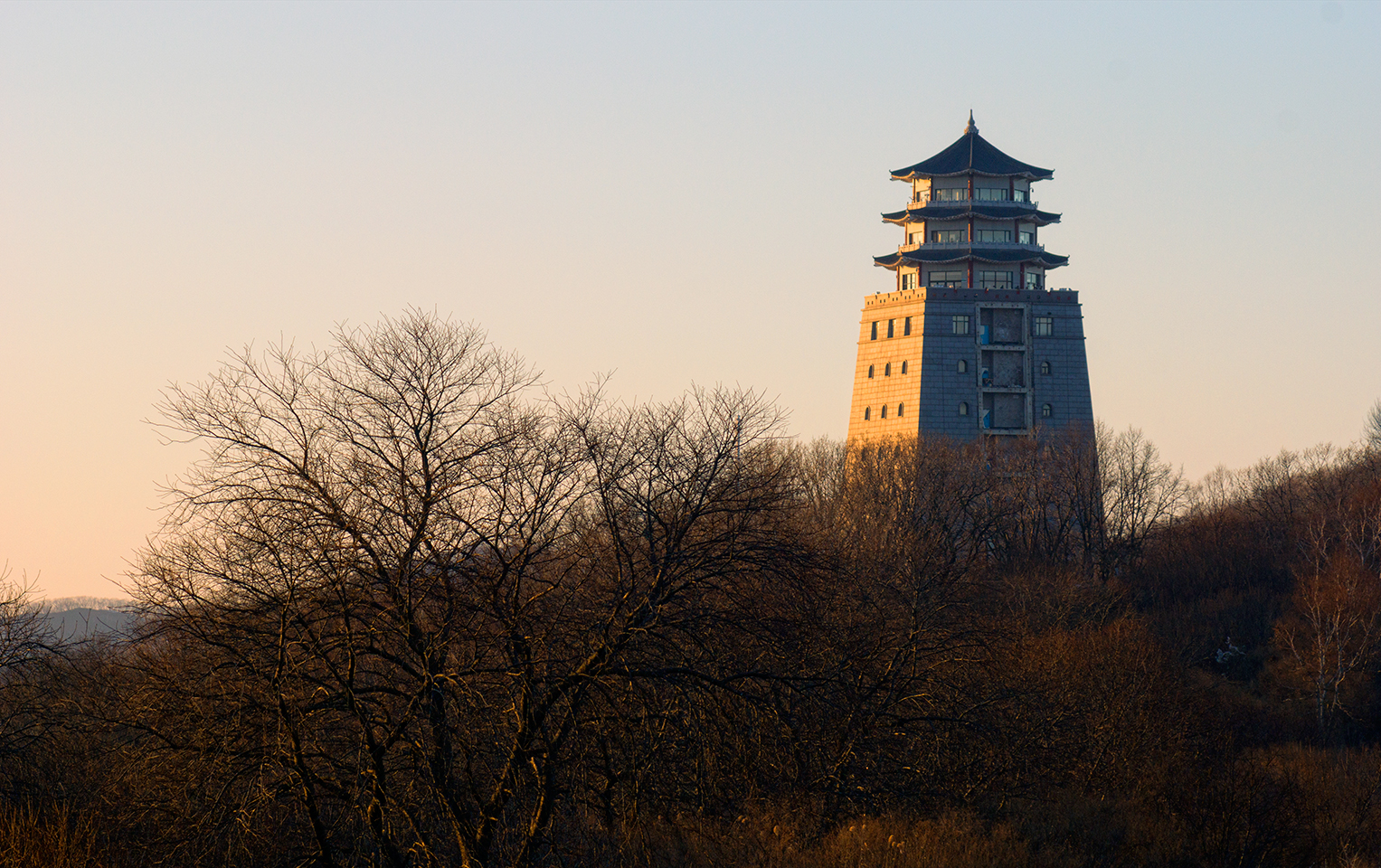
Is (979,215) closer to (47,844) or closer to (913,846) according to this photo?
(913,846)

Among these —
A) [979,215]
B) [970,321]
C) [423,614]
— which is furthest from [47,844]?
[979,215]

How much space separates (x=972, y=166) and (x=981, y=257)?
647cm

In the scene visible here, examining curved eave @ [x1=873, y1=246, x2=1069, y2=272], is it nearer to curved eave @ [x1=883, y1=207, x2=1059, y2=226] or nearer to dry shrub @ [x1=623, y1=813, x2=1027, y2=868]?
curved eave @ [x1=883, y1=207, x2=1059, y2=226]

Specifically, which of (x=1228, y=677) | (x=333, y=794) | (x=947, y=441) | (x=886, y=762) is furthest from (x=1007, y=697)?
(x=947, y=441)

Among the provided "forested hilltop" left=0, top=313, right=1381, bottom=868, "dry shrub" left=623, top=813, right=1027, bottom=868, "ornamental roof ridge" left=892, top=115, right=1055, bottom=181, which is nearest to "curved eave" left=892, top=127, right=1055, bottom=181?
"ornamental roof ridge" left=892, top=115, right=1055, bottom=181

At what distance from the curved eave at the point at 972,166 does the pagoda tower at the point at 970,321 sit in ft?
0.29

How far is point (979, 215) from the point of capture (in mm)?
100938

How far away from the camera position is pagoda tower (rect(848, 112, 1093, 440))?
3829 inches

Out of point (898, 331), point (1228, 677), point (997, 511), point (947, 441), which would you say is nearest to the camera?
point (1228, 677)

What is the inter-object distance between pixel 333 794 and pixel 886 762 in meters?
10.9

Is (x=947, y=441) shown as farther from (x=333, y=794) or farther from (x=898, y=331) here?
(x=333, y=794)

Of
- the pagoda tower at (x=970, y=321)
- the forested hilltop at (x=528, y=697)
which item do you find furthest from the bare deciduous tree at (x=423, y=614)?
the pagoda tower at (x=970, y=321)

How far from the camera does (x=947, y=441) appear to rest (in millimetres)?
91812

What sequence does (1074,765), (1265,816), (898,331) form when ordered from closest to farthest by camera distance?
(1265,816), (1074,765), (898,331)
